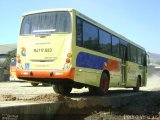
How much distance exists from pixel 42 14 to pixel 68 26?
4.39 ft

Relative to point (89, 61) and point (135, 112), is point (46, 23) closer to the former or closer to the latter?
point (89, 61)

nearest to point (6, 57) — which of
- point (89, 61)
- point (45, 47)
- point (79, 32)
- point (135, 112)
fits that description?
point (89, 61)

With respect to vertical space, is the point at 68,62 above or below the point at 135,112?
above

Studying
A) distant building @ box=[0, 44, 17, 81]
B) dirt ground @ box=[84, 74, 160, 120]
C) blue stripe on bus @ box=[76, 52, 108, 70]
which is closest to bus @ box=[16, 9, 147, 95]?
blue stripe on bus @ box=[76, 52, 108, 70]

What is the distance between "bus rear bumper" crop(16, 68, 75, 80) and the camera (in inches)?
563

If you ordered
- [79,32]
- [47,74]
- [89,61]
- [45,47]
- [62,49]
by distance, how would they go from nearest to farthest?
[62,49]
[47,74]
[45,47]
[79,32]
[89,61]

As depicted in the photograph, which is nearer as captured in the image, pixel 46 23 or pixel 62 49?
pixel 62 49

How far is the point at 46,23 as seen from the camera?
15.2 m

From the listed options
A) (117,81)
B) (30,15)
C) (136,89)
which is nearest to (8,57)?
(136,89)

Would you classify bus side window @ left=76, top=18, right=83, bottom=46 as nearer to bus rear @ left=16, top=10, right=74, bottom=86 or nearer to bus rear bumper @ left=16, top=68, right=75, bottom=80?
bus rear @ left=16, top=10, right=74, bottom=86

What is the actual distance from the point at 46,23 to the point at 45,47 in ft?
3.07

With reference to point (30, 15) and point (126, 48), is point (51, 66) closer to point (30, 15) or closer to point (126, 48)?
point (30, 15)

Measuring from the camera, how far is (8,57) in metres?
53.1

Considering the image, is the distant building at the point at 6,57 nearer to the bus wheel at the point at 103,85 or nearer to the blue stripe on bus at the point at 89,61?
the bus wheel at the point at 103,85
